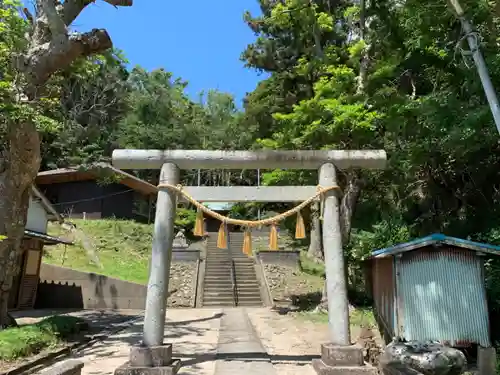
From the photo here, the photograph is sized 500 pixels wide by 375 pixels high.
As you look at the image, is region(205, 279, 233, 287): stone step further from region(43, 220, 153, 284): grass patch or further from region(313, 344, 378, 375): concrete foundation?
region(313, 344, 378, 375): concrete foundation

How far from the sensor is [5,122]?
10.2 metres

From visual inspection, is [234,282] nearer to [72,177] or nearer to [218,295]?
[218,295]

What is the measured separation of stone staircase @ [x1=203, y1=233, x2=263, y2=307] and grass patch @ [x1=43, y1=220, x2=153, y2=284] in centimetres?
346

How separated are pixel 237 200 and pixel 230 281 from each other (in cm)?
1318

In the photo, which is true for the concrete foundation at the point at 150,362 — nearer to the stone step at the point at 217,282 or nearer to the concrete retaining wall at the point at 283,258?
the stone step at the point at 217,282

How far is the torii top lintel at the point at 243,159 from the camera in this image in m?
7.85

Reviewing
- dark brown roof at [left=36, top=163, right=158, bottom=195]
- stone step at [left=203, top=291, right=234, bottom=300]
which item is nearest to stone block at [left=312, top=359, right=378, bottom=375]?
stone step at [left=203, top=291, right=234, bottom=300]

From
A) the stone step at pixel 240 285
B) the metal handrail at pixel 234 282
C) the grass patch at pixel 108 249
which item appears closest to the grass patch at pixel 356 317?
the metal handrail at pixel 234 282

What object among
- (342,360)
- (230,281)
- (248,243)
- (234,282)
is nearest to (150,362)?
(248,243)

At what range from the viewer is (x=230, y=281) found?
20.4m

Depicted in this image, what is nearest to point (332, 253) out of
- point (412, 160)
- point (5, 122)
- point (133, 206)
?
point (412, 160)

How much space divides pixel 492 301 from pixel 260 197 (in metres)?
5.62

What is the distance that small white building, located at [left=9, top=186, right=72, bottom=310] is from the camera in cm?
1683

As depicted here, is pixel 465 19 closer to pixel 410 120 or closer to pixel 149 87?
pixel 410 120
